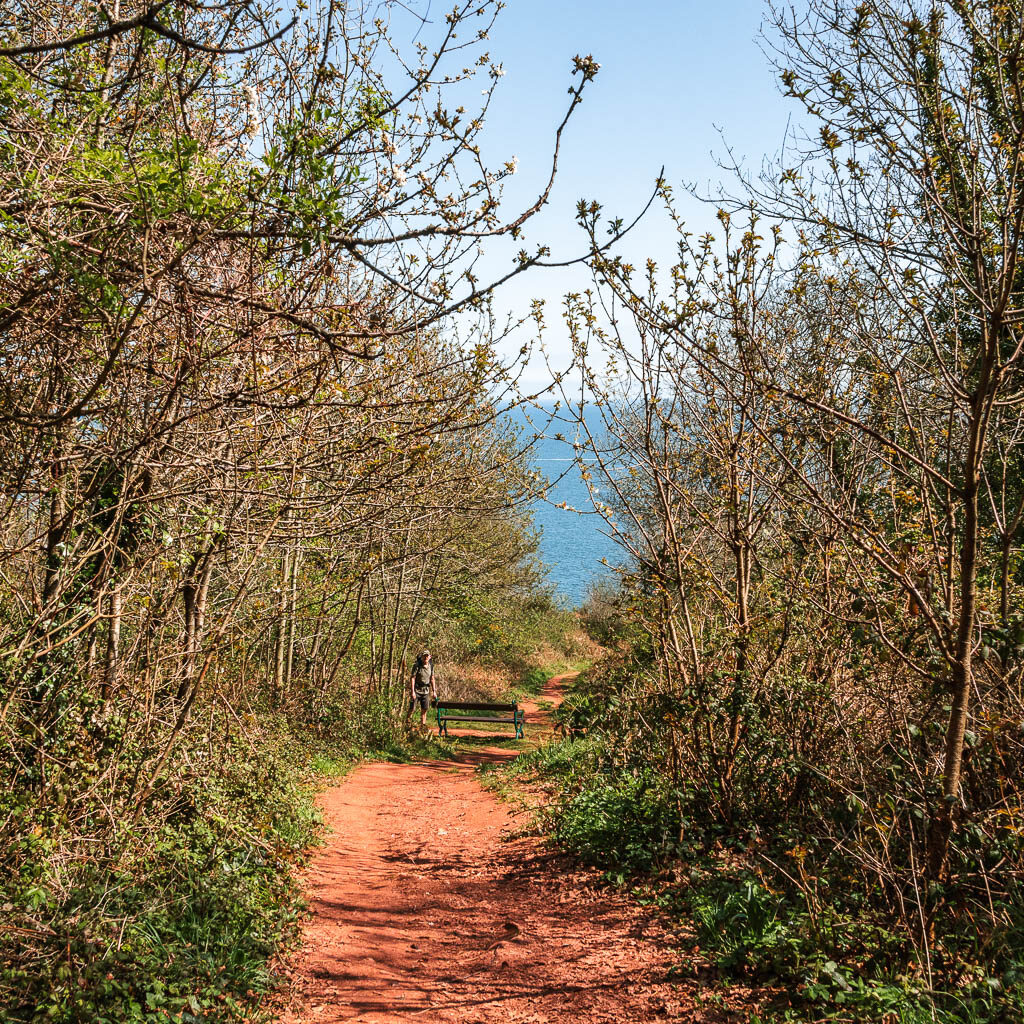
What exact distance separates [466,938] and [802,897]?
2.17 m

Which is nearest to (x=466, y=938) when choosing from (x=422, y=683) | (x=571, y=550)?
(x=422, y=683)

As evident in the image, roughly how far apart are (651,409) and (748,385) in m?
0.75

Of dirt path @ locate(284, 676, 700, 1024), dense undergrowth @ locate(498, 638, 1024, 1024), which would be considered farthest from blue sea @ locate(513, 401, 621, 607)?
dense undergrowth @ locate(498, 638, 1024, 1024)

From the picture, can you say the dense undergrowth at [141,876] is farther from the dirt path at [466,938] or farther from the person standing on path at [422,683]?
the person standing on path at [422,683]

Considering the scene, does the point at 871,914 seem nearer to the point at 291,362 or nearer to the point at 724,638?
the point at 724,638

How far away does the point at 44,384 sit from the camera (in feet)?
15.0

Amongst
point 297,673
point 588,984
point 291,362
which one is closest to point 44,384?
point 291,362

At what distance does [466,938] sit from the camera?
5.08 metres

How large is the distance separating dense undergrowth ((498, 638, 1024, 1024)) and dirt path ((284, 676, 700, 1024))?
333 mm

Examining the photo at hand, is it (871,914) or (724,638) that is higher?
(724,638)

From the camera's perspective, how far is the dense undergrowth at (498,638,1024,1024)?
A: 3.48m

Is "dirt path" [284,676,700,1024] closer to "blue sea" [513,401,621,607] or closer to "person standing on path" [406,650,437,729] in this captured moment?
"person standing on path" [406,650,437,729]

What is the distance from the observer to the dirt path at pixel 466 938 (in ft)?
13.5

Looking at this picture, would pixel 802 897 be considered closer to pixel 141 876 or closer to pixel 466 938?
pixel 466 938
